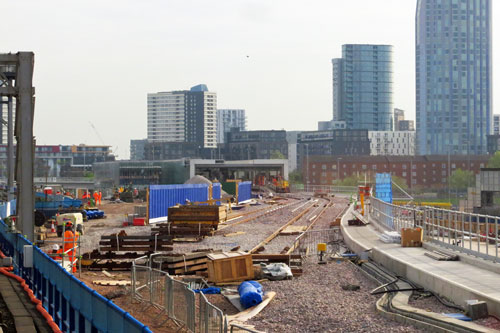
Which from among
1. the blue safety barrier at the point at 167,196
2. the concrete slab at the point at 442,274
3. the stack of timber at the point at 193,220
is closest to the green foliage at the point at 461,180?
the blue safety barrier at the point at 167,196

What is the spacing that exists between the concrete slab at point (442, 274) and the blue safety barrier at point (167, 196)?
20.1 meters

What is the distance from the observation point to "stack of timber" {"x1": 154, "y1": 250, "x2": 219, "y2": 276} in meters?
22.8

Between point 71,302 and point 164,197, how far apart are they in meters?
35.7

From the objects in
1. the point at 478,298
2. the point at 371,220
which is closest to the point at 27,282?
the point at 478,298

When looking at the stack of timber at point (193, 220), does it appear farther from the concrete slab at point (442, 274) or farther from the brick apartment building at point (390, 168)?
the brick apartment building at point (390, 168)

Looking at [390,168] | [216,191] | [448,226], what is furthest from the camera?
[390,168]

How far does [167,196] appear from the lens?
48500mm

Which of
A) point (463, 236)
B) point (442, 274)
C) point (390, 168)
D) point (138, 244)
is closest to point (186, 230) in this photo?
point (138, 244)

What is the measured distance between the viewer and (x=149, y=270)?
1781cm

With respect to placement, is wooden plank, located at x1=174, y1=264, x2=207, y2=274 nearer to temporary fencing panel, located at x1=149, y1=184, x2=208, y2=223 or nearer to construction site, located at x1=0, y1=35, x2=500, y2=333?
construction site, located at x1=0, y1=35, x2=500, y2=333

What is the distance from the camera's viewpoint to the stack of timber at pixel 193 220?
3847 cm

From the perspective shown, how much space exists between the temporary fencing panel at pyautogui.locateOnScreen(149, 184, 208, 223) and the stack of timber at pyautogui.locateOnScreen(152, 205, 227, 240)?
15.9 feet

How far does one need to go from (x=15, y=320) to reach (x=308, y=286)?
967 centimetres

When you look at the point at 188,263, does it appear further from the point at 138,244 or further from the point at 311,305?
the point at 138,244
